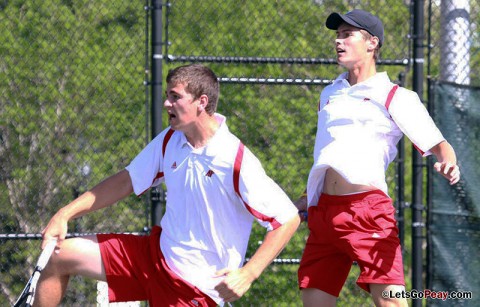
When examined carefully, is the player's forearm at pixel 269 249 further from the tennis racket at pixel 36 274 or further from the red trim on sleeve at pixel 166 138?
the tennis racket at pixel 36 274

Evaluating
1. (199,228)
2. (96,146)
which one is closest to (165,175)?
(199,228)

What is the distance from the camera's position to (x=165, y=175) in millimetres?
4820

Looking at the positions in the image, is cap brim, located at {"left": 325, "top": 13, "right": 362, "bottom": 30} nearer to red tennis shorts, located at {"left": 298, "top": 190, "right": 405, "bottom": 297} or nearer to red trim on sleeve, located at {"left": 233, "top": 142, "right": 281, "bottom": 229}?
red tennis shorts, located at {"left": 298, "top": 190, "right": 405, "bottom": 297}

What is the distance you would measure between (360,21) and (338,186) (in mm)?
887

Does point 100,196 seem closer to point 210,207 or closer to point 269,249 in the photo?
point 210,207

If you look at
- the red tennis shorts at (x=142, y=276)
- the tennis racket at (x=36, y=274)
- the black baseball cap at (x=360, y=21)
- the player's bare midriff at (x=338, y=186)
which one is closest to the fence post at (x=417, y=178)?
the black baseball cap at (x=360, y=21)

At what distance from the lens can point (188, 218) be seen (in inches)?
185

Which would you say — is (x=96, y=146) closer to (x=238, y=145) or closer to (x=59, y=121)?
(x=59, y=121)

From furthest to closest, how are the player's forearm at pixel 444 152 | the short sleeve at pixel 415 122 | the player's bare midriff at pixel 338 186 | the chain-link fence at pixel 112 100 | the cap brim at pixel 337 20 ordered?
the chain-link fence at pixel 112 100 < the cap brim at pixel 337 20 < the player's bare midriff at pixel 338 186 < the short sleeve at pixel 415 122 < the player's forearm at pixel 444 152

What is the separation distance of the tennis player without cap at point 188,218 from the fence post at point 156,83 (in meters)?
1.95

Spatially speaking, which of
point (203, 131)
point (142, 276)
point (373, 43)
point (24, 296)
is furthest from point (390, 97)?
point (24, 296)

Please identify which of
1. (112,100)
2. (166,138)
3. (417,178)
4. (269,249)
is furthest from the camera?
(112,100)

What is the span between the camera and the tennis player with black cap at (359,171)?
17.3 feet

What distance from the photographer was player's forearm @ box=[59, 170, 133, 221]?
183 inches
